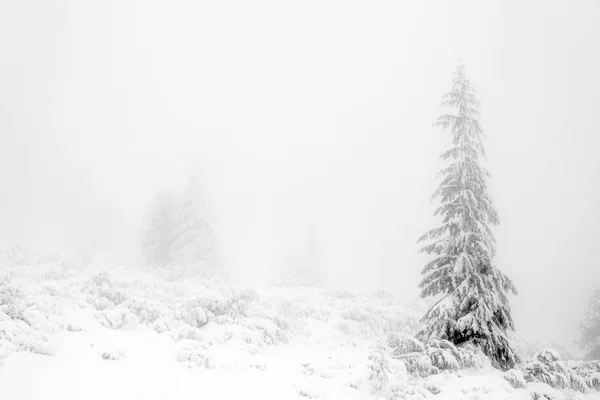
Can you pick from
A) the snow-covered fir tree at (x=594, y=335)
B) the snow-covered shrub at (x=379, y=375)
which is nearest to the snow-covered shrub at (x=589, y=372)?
the snow-covered shrub at (x=379, y=375)

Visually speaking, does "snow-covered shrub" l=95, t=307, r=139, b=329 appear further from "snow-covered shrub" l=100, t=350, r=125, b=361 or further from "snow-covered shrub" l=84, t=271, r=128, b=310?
"snow-covered shrub" l=100, t=350, r=125, b=361

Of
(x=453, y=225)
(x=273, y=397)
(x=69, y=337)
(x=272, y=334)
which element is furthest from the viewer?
(x=272, y=334)

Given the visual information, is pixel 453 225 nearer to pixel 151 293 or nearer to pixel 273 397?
pixel 273 397

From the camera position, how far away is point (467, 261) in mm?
10352

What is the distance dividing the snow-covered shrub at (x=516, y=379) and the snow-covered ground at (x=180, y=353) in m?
0.14

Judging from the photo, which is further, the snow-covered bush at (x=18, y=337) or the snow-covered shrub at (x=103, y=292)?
the snow-covered shrub at (x=103, y=292)

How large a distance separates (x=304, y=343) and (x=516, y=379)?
651 centimetres

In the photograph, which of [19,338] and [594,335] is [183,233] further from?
[594,335]

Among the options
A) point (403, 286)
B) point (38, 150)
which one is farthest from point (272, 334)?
point (403, 286)

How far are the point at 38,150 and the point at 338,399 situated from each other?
3585 inches

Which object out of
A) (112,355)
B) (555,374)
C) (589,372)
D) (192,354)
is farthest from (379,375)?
(112,355)

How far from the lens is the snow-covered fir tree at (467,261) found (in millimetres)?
9898

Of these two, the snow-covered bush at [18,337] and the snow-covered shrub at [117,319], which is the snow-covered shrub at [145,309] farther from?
the snow-covered bush at [18,337]

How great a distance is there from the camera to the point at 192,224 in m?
28.4
